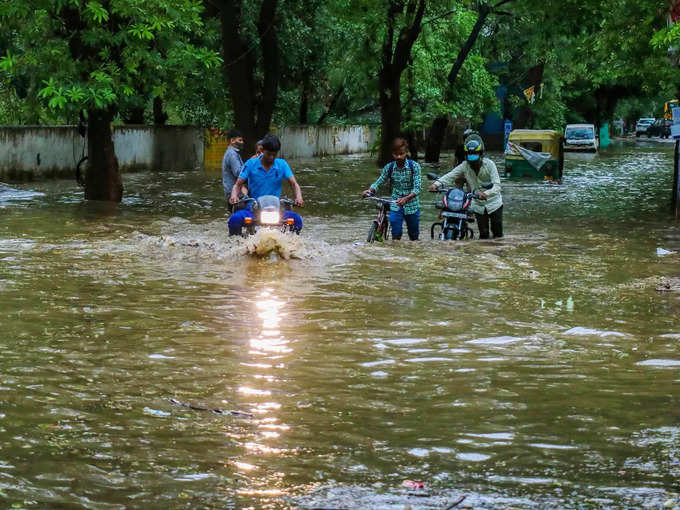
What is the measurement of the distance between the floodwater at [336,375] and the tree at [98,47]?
15.2 ft

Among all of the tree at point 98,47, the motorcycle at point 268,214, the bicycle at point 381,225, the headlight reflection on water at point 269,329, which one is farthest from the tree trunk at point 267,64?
the headlight reflection on water at point 269,329

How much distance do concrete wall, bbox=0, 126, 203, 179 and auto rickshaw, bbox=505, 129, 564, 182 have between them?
1136cm

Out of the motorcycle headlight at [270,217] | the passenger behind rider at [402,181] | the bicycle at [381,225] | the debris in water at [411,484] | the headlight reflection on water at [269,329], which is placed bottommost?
the debris in water at [411,484]

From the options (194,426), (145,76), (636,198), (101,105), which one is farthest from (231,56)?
(194,426)

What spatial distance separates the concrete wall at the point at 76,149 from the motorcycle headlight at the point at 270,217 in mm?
17686

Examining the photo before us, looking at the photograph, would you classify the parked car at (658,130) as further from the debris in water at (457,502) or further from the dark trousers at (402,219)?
the debris in water at (457,502)

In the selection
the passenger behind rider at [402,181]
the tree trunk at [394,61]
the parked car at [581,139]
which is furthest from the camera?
the parked car at [581,139]

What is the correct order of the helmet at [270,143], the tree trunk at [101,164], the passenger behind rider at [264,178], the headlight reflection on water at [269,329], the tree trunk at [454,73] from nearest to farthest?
1. the headlight reflection on water at [269,329]
2. the helmet at [270,143]
3. the passenger behind rider at [264,178]
4. the tree trunk at [101,164]
5. the tree trunk at [454,73]

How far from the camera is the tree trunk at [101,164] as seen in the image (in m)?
23.2

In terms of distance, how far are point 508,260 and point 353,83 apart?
30676 millimetres

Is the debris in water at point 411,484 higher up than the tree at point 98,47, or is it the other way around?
the tree at point 98,47

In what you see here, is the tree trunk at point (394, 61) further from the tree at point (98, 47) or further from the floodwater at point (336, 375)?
the floodwater at point (336, 375)

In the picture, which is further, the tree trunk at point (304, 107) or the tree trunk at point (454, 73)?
the tree trunk at point (304, 107)

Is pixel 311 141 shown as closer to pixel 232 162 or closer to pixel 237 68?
pixel 237 68
